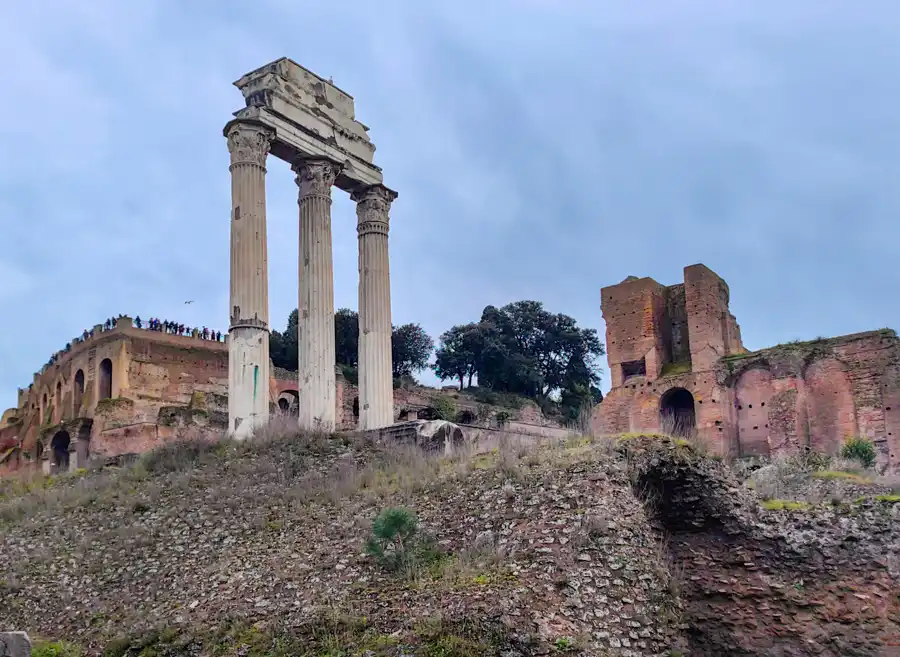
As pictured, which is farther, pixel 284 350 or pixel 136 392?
pixel 284 350

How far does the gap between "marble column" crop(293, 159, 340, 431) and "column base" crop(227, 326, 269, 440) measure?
118cm

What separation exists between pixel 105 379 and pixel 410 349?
16638 mm

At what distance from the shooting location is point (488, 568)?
1008 centimetres

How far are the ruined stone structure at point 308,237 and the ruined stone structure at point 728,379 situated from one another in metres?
9.08

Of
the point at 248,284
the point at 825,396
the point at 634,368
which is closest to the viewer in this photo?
the point at 248,284

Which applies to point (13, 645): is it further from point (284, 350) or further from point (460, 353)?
point (460, 353)

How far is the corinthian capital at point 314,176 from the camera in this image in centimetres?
2136

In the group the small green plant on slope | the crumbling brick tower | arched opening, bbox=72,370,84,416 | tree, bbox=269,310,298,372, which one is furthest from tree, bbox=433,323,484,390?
the small green plant on slope

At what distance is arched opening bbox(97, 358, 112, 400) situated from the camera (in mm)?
34625

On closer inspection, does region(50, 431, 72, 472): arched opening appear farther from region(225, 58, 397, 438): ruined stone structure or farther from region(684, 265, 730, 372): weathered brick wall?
region(684, 265, 730, 372): weathered brick wall

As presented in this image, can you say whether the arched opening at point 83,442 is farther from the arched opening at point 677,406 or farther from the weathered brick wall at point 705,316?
the weathered brick wall at point 705,316

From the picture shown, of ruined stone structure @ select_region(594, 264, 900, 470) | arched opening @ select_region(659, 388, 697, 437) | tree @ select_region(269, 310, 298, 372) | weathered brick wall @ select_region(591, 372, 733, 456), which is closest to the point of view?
ruined stone structure @ select_region(594, 264, 900, 470)

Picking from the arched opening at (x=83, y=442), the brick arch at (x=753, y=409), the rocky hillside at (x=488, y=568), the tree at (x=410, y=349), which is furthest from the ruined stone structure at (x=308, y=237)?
the tree at (x=410, y=349)

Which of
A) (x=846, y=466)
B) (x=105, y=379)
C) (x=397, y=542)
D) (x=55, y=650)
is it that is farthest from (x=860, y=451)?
(x=105, y=379)
